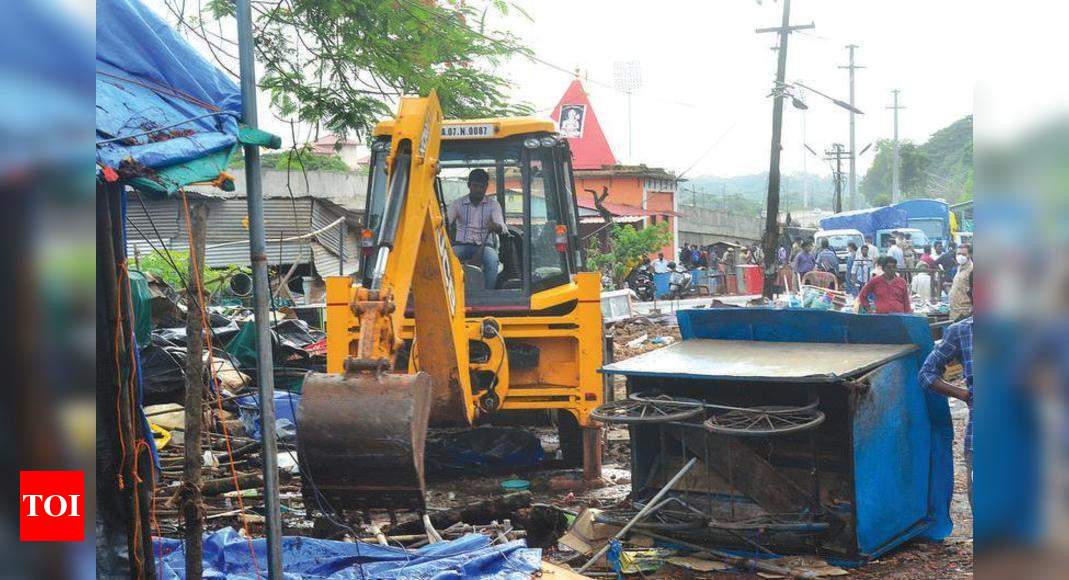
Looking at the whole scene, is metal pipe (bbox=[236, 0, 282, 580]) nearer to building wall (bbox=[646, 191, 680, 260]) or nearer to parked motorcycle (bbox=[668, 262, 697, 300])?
parked motorcycle (bbox=[668, 262, 697, 300])

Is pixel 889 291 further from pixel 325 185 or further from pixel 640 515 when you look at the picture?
pixel 325 185

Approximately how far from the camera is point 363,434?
182 inches

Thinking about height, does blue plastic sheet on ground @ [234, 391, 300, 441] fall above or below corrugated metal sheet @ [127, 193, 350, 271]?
below

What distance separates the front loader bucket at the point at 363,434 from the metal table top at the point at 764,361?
→ 2285 millimetres

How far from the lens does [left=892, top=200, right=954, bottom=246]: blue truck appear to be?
38.7 m

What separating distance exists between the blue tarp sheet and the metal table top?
3294 millimetres

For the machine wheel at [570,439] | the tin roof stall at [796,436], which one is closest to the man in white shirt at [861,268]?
the machine wheel at [570,439]

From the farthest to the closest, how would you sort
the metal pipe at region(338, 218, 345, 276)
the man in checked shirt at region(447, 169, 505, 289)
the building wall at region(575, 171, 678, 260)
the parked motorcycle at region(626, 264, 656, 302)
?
the building wall at region(575, 171, 678, 260) → the parked motorcycle at region(626, 264, 656, 302) → the metal pipe at region(338, 218, 345, 276) → the man in checked shirt at region(447, 169, 505, 289)

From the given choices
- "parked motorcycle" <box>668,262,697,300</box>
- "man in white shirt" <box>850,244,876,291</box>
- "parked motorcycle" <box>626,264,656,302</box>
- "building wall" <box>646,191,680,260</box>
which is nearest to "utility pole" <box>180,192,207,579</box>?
"man in white shirt" <box>850,244,876,291</box>

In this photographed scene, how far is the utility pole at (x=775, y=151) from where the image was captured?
2455cm

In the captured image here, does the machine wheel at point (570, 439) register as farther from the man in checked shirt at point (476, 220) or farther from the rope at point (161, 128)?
the rope at point (161, 128)

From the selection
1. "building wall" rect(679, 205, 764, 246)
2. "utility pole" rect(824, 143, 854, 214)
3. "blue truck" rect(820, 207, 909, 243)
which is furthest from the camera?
"utility pole" rect(824, 143, 854, 214)

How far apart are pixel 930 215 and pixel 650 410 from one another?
35.5m

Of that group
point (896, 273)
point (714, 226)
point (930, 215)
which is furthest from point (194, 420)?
point (714, 226)
